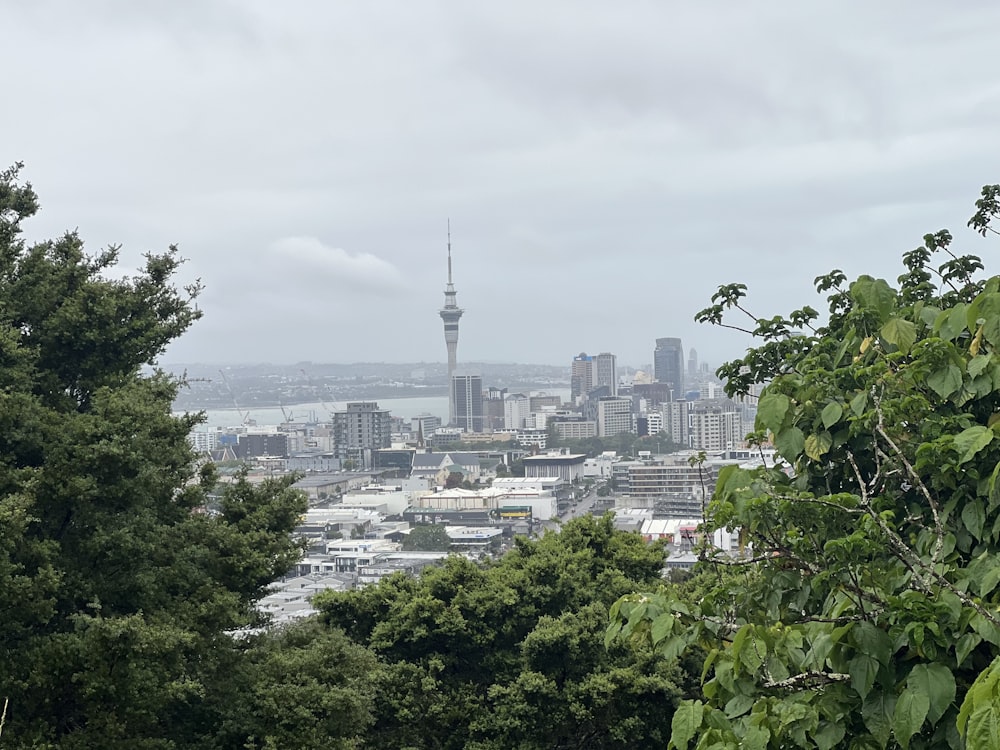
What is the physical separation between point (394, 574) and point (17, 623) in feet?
9.39

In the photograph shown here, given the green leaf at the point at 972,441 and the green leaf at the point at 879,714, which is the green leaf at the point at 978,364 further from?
the green leaf at the point at 879,714

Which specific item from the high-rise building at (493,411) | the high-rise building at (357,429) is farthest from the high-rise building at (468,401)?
the high-rise building at (357,429)

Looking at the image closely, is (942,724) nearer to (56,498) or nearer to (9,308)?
(56,498)

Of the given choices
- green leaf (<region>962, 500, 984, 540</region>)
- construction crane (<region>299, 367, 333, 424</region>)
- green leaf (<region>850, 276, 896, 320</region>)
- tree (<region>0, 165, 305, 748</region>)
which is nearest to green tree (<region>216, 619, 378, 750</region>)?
tree (<region>0, 165, 305, 748</region>)

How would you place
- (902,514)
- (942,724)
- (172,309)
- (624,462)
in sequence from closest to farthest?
(942,724) < (902,514) < (172,309) < (624,462)

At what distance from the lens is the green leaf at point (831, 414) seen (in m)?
2.18

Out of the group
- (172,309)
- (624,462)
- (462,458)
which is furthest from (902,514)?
(462,458)

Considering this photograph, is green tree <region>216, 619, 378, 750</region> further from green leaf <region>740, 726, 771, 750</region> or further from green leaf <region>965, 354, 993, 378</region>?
green leaf <region>965, 354, 993, 378</region>

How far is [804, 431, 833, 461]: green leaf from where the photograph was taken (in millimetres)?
2305

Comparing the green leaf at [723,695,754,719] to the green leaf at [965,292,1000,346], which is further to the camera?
the green leaf at [965,292,1000,346]

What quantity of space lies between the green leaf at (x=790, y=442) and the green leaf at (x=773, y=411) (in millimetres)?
23

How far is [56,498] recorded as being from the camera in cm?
509

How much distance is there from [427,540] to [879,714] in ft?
104

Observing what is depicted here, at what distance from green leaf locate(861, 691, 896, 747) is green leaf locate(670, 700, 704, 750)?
29 centimetres
